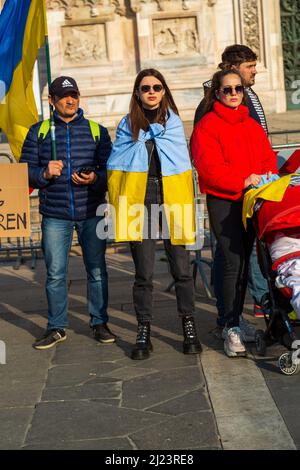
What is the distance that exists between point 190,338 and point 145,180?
3.68ft

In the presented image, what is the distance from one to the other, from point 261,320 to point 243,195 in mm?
1412

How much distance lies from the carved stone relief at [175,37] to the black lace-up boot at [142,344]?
44.2ft

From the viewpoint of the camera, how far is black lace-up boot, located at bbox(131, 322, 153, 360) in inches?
285

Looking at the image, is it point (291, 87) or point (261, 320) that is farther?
point (291, 87)

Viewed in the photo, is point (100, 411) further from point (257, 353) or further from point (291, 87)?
point (291, 87)

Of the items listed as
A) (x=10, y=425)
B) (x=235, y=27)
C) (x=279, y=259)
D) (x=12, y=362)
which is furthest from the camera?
(x=235, y=27)

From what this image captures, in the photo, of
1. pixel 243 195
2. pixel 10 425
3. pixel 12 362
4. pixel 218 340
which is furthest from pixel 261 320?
pixel 10 425

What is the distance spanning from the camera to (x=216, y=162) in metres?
7.11

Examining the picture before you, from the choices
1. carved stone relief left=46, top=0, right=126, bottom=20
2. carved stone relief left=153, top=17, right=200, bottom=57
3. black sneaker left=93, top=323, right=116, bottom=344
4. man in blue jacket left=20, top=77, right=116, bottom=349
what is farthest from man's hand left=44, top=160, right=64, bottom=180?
carved stone relief left=46, top=0, right=126, bottom=20

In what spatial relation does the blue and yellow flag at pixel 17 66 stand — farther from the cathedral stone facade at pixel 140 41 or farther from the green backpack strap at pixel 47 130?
the cathedral stone facade at pixel 140 41

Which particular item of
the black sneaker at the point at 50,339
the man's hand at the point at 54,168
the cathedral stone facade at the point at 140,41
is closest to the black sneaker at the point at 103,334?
the black sneaker at the point at 50,339

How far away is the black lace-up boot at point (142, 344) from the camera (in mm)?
7246

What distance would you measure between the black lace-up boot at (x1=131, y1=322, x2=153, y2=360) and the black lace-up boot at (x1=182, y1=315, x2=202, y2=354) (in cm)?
25

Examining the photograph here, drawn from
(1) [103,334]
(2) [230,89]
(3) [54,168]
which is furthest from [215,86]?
(1) [103,334]
